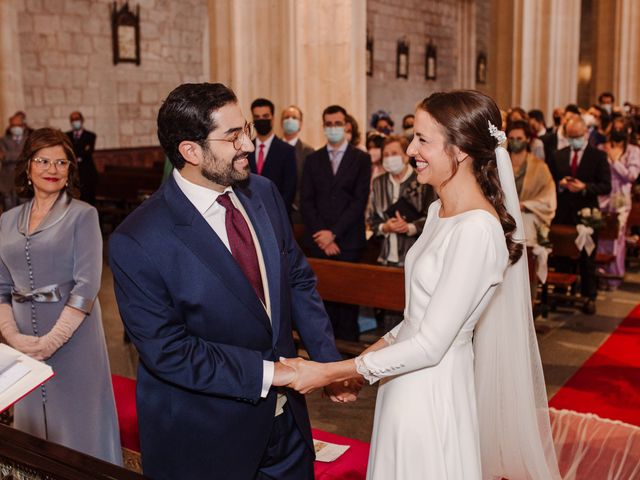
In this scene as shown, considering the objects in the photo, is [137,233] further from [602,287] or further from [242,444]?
[602,287]

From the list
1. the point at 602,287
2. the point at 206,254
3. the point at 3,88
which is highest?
the point at 3,88

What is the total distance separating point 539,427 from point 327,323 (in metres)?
0.92

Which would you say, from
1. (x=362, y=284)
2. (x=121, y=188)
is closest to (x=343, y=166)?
(x=362, y=284)

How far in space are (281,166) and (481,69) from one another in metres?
18.5

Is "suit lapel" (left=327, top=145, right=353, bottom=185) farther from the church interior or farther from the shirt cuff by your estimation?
the shirt cuff

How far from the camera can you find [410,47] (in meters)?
20.2

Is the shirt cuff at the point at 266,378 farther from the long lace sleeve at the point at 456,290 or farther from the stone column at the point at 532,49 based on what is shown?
the stone column at the point at 532,49

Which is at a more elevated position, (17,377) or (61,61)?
(61,61)

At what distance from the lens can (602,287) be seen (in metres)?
8.20

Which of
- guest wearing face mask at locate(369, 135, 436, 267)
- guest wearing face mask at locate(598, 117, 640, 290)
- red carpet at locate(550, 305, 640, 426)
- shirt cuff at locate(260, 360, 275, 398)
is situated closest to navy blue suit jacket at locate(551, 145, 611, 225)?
guest wearing face mask at locate(598, 117, 640, 290)

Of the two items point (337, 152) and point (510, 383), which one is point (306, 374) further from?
point (337, 152)

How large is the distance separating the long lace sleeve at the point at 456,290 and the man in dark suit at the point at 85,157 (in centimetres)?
979

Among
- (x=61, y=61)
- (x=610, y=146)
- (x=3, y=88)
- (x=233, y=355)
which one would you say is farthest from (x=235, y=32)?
(x=61, y=61)

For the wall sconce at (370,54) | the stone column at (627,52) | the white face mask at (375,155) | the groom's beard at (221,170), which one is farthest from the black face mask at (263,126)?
the stone column at (627,52)
